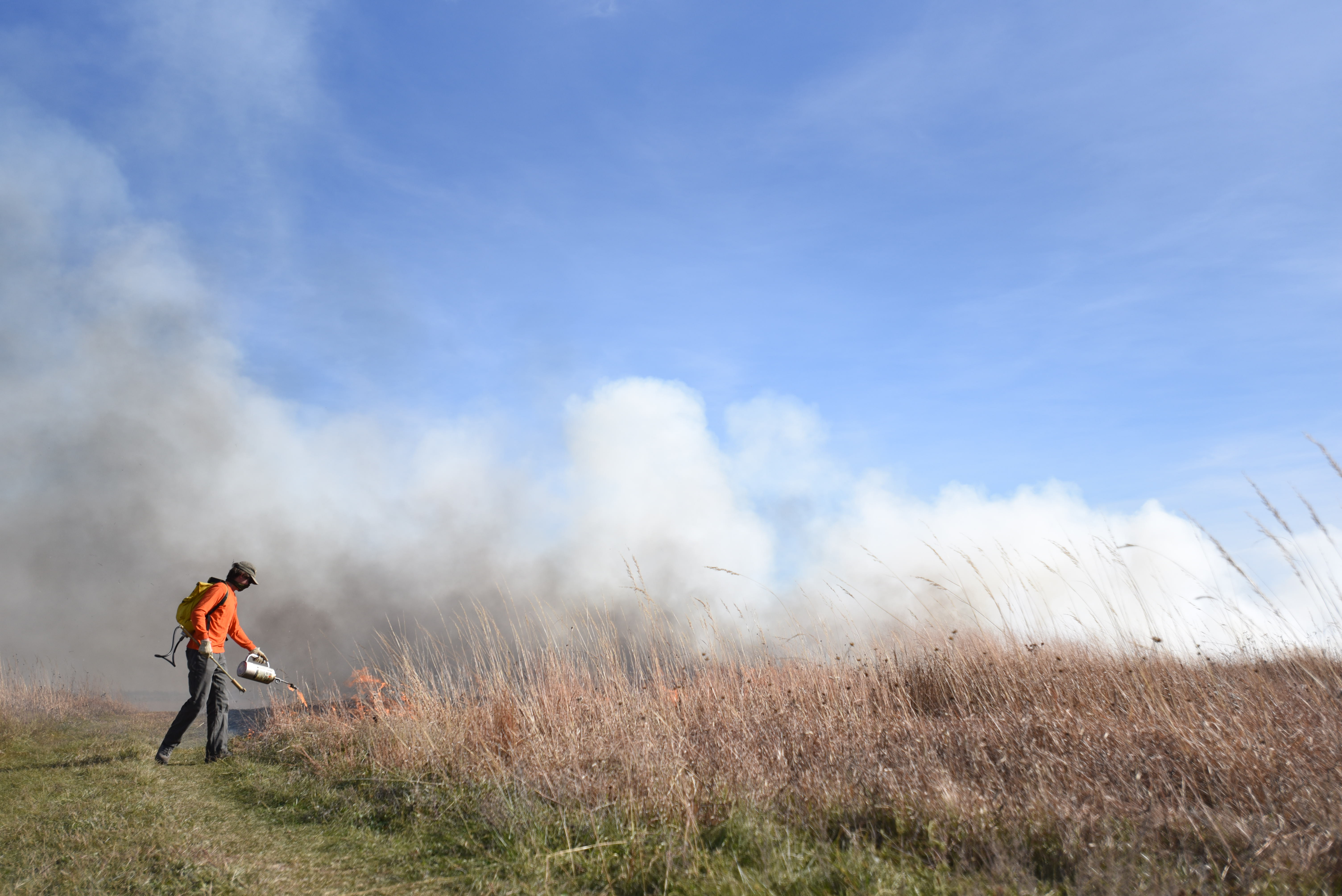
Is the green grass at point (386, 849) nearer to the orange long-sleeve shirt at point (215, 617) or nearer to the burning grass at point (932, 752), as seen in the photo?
the burning grass at point (932, 752)

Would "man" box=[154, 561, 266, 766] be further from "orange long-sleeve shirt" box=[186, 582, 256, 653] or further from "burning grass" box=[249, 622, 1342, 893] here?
"burning grass" box=[249, 622, 1342, 893]

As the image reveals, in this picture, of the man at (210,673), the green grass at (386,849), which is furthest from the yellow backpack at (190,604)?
the green grass at (386,849)

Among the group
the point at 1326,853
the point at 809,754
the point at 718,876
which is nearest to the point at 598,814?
the point at 718,876

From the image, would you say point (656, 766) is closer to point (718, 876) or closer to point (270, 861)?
point (718, 876)

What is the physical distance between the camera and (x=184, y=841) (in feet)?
14.5

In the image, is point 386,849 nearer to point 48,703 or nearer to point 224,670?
point 224,670

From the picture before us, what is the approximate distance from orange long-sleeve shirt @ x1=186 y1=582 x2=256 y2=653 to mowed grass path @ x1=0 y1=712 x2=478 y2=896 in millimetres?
1337

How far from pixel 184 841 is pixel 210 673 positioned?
419cm

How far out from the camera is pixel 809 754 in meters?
4.98

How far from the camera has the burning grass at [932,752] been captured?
10.7 ft

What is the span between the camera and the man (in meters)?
7.84

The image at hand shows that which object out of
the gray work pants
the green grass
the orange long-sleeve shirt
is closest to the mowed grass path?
the green grass

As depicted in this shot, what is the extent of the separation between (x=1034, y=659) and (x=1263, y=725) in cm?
273

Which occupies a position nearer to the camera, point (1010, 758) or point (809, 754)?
point (1010, 758)
